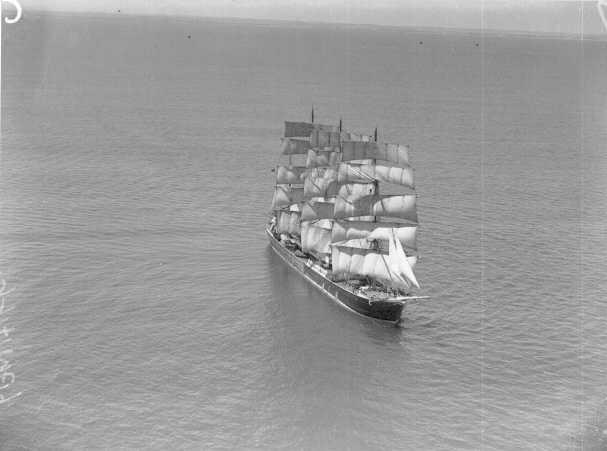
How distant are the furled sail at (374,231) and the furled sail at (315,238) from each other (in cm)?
280

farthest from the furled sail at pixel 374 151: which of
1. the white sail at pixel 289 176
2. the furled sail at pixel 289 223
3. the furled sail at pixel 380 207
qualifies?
the white sail at pixel 289 176

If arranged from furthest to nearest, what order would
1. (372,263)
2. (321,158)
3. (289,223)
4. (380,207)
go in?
(321,158)
(289,223)
(380,207)
(372,263)

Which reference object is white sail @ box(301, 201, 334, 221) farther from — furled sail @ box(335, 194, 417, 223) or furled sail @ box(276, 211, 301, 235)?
furled sail @ box(335, 194, 417, 223)

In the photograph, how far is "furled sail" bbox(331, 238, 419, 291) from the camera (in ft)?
314

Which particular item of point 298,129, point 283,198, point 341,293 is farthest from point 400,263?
point 298,129

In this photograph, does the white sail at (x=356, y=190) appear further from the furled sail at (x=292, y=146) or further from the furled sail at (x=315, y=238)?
the furled sail at (x=292, y=146)

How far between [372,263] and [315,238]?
10684 mm

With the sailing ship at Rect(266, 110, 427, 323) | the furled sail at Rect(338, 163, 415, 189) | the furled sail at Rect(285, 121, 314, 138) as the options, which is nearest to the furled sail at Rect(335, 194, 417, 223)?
the sailing ship at Rect(266, 110, 427, 323)

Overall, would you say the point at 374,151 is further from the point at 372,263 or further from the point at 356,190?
the point at 372,263

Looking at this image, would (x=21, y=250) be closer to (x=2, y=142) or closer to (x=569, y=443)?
(x=2, y=142)

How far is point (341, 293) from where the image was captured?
96.6 m

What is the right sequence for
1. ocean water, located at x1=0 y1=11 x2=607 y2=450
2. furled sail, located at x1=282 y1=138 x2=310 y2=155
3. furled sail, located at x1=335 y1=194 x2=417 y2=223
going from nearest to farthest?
1. ocean water, located at x1=0 y1=11 x2=607 y2=450
2. furled sail, located at x1=335 y1=194 x2=417 y2=223
3. furled sail, located at x1=282 y1=138 x2=310 y2=155

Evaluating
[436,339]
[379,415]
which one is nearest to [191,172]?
[436,339]

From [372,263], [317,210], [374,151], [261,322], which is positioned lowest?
[261,322]
